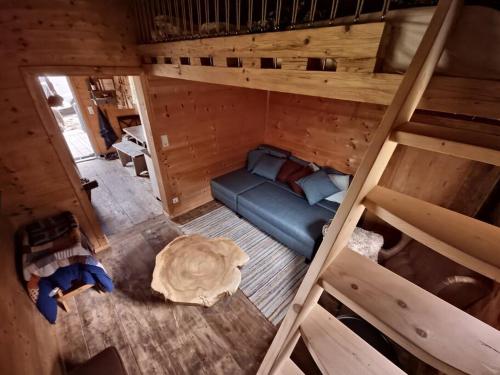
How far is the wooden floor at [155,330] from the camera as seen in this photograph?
181 cm

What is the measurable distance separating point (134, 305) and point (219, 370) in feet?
3.52

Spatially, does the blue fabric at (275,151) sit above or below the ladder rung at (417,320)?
below

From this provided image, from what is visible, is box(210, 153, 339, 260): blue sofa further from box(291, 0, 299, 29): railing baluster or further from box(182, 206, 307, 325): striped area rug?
box(291, 0, 299, 29): railing baluster

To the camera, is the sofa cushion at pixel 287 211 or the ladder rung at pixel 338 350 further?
the sofa cushion at pixel 287 211

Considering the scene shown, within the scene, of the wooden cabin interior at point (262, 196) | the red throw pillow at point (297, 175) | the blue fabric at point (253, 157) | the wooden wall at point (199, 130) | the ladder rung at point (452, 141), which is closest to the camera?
the ladder rung at point (452, 141)

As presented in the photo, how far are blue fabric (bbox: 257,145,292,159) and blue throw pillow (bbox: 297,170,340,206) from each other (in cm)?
72

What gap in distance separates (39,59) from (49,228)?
1574mm

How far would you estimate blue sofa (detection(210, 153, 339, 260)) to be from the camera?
8.33ft

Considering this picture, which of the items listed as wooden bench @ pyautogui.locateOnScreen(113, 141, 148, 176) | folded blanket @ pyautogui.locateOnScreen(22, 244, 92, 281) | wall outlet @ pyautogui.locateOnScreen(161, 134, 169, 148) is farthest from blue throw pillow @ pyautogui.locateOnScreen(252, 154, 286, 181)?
folded blanket @ pyautogui.locateOnScreen(22, 244, 92, 281)

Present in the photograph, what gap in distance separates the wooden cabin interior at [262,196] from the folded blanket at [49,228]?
3 cm

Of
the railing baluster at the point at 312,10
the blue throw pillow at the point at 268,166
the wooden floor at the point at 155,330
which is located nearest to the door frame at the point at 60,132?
the wooden floor at the point at 155,330

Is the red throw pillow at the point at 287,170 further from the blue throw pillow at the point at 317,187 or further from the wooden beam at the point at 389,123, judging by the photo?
the wooden beam at the point at 389,123

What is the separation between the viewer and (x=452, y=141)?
0.51 m

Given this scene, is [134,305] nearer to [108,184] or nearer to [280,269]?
[280,269]
